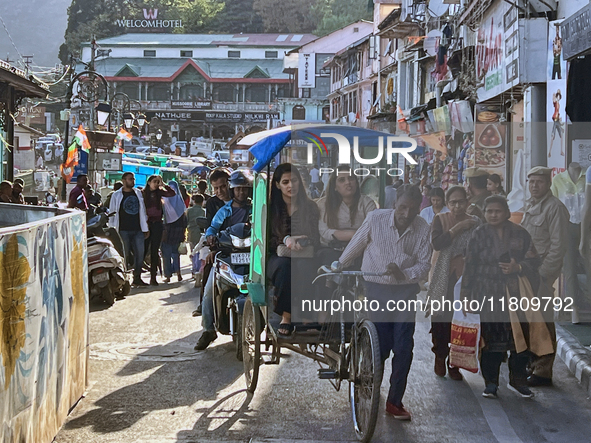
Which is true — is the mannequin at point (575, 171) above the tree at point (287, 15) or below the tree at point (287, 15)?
below

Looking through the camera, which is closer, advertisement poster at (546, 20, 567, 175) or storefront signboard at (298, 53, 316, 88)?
advertisement poster at (546, 20, 567, 175)

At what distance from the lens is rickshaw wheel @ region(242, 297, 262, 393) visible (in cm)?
621

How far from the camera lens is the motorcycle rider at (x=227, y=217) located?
311 inches

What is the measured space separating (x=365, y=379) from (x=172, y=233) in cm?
884

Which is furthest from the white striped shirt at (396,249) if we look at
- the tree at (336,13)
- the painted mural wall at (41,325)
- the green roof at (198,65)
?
the tree at (336,13)

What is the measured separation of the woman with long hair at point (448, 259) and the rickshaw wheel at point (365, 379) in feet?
5.66

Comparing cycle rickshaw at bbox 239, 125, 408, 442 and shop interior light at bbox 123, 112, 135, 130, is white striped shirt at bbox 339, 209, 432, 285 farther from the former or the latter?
shop interior light at bbox 123, 112, 135, 130

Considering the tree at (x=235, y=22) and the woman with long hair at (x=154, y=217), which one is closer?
the woman with long hair at (x=154, y=217)

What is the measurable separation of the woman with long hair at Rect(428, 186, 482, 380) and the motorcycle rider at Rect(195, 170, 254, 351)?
1.83m

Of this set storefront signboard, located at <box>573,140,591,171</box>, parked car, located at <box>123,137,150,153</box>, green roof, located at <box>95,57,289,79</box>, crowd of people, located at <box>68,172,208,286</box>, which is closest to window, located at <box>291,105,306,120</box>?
green roof, located at <box>95,57,289,79</box>

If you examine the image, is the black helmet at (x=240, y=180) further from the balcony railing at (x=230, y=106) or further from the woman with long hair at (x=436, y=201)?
the balcony railing at (x=230, y=106)

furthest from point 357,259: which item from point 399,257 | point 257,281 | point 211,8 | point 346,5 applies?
point 211,8

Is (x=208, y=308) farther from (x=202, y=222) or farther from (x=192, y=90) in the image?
(x=192, y=90)

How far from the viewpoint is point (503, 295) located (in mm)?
6402
